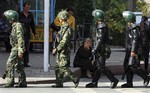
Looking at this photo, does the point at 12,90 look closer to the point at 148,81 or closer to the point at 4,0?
the point at 148,81

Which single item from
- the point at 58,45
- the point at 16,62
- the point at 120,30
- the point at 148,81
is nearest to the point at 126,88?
the point at 148,81

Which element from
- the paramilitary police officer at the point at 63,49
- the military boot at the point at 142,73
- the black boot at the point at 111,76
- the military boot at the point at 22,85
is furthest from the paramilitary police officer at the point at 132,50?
the military boot at the point at 22,85

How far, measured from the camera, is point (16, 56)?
1166cm

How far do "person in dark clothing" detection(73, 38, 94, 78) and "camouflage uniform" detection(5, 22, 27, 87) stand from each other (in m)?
3.01

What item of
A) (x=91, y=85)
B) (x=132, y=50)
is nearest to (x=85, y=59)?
(x=91, y=85)

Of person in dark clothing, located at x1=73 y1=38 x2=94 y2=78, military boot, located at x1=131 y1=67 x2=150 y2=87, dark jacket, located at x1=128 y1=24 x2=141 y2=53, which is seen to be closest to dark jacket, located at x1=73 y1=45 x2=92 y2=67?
person in dark clothing, located at x1=73 y1=38 x2=94 y2=78

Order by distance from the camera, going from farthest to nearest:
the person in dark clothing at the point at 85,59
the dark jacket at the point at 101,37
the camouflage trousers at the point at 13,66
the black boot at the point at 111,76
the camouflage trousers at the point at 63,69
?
the person in dark clothing at the point at 85,59
the black boot at the point at 111,76
the dark jacket at the point at 101,37
the camouflage trousers at the point at 63,69
the camouflage trousers at the point at 13,66

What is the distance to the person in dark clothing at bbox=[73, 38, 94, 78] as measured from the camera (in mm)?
14469

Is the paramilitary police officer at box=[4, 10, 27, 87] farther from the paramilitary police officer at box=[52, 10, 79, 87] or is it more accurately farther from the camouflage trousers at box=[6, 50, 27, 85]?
the paramilitary police officer at box=[52, 10, 79, 87]

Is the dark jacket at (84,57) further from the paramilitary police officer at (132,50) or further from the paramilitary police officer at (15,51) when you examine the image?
the paramilitary police officer at (15,51)

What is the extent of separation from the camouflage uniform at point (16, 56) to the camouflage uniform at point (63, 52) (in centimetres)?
91

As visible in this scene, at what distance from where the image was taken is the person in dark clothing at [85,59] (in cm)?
1447

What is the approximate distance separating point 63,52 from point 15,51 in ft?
3.83

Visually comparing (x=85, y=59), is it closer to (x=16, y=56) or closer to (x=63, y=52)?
(x=63, y=52)
